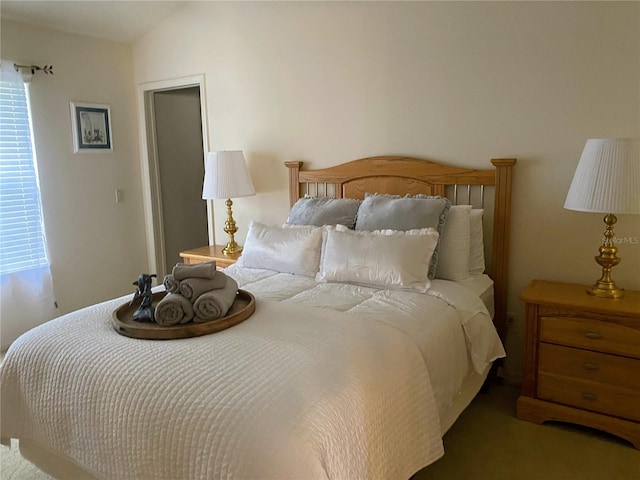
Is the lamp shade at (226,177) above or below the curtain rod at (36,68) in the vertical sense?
below

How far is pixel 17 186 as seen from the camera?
139 inches

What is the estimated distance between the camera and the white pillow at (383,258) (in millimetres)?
Result: 2379

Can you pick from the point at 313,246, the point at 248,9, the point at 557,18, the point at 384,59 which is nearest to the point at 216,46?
the point at 248,9

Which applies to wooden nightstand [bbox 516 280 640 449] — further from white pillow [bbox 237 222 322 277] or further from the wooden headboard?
white pillow [bbox 237 222 322 277]

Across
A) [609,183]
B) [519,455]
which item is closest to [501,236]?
[609,183]

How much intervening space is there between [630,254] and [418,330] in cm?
136

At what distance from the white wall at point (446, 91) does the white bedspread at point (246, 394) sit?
3.39 feet

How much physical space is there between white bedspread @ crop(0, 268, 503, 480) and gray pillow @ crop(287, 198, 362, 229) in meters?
0.86

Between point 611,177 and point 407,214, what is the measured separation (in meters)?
0.96

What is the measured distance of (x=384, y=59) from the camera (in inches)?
121

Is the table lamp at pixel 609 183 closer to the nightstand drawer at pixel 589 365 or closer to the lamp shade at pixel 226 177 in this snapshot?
the nightstand drawer at pixel 589 365

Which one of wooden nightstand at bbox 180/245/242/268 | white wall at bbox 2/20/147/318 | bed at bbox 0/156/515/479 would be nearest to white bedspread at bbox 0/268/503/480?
bed at bbox 0/156/515/479

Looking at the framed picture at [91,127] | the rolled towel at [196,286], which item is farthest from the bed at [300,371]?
the framed picture at [91,127]

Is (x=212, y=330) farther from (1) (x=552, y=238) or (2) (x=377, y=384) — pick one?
(1) (x=552, y=238)
